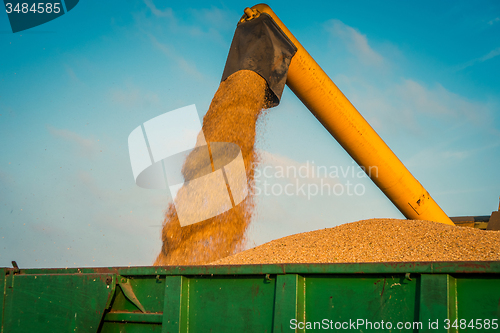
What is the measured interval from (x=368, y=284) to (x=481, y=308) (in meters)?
0.49

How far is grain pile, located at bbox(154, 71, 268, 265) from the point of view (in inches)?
150

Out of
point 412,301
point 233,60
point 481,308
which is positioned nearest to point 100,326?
point 412,301

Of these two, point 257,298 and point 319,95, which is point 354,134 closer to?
point 319,95

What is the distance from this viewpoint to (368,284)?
1896mm


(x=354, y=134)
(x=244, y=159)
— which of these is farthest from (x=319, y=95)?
(x=244, y=159)

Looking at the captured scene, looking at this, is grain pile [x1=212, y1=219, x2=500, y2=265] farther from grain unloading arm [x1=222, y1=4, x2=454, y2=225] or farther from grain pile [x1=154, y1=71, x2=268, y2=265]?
grain unloading arm [x1=222, y1=4, x2=454, y2=225]

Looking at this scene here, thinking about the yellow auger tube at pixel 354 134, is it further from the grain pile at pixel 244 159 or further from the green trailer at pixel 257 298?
the green trailer at pixel 257 298

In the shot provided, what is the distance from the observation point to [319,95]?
4.12 m

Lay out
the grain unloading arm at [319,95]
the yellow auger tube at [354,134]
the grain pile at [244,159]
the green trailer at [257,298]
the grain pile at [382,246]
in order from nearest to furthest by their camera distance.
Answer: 1. the green trailer at [257,298]
2. the grain pile at [382,246]
3. the grain pile at [244,159]
4. the grain unloading arm at [319,95]
5. the yellow auger tube at [354,134]

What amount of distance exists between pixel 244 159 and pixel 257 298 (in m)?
2.24

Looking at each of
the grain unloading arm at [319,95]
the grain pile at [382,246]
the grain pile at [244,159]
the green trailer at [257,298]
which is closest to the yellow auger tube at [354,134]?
the grain unloading arm at [319,95]

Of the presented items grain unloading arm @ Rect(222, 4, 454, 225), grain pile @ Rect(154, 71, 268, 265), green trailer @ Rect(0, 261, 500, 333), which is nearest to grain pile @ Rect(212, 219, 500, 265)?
grain pile @ Rect(154, 71, 268, 265)

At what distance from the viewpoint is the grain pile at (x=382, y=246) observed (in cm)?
285

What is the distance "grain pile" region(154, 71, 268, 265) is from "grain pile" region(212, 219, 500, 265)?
507 millimetres
